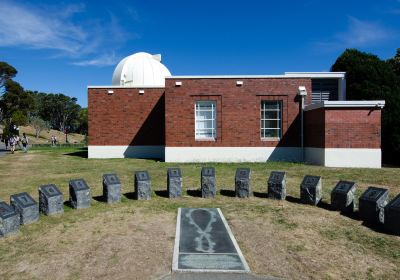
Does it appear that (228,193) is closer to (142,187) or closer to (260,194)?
(260,194)

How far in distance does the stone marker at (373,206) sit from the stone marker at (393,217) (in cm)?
54

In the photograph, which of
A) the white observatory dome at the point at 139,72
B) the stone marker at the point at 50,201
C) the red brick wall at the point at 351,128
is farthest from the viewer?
the white observatory dome at the point at 139,72

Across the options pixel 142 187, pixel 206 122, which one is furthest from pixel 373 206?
pixel 206 122

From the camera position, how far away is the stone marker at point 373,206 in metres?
7.62

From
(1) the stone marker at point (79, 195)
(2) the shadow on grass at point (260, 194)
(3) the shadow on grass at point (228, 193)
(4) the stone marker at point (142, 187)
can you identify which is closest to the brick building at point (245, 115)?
→ (2) the shadow on grass at point (260, 194)

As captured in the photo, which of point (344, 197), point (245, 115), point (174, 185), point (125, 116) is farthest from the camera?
point (125, 116)

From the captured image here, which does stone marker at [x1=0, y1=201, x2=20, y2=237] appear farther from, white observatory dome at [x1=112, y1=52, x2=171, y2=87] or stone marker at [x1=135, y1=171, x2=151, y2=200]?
white observatory dome at [x1=112, y1=52, x2=171, y2=87]

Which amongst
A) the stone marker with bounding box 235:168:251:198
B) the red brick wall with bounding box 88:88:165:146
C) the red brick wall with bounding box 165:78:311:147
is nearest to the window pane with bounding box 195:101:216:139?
the red brick wall with bounding box 165:78:311:147

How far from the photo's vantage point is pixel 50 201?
27.6ft

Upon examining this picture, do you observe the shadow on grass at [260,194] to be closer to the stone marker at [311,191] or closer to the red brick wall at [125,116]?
the stone marker at [311,191]

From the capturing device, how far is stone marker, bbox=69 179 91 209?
898 centimetres

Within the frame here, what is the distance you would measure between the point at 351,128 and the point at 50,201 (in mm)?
13779

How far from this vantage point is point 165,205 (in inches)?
368

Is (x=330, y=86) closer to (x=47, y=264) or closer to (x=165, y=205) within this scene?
(x=165, y=205)
